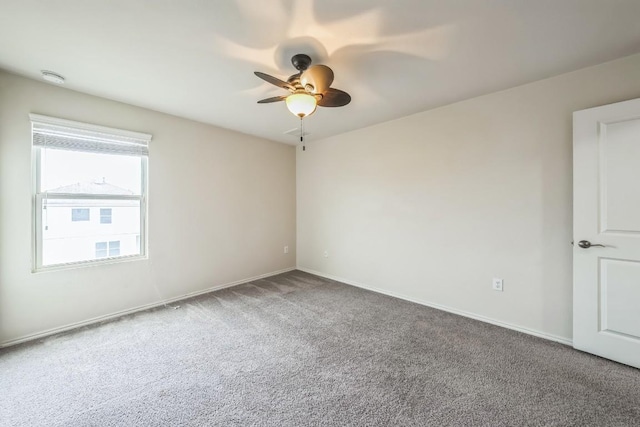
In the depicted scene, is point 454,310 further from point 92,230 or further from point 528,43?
point 92,230

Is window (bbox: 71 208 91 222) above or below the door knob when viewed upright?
above

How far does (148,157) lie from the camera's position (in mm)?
2990

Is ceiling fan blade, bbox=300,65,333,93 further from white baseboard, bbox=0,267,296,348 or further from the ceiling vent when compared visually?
white baseboard, bbox=0,267,296,348

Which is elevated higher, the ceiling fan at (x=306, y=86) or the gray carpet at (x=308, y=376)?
the ceiling fan at (x=306, y=86)

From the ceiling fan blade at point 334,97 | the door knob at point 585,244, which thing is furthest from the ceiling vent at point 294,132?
the door knob at point 585,244

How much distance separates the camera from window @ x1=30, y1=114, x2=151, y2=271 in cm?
239

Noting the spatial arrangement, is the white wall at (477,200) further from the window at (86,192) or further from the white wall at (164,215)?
the window at (86,192)

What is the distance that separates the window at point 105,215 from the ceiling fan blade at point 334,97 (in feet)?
8.65

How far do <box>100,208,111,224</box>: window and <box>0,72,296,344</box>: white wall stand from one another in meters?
0.39

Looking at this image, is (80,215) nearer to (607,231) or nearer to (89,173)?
(89,173)

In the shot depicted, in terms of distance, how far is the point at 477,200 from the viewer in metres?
2.69

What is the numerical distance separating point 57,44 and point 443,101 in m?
3.44

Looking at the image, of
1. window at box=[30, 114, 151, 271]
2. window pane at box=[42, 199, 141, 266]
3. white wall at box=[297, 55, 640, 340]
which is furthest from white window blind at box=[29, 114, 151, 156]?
white wall at box=[297, 55, 640, 340]

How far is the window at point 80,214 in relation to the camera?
2.56 metres
